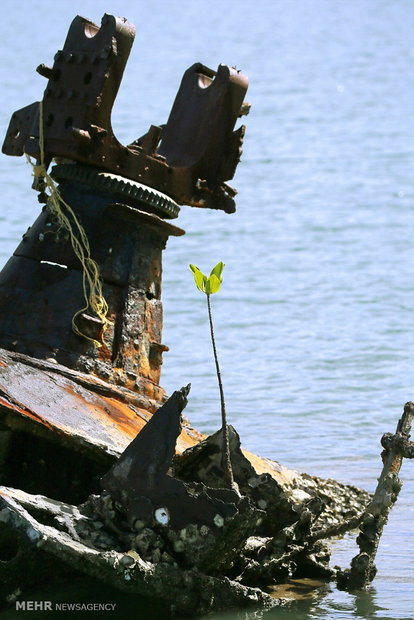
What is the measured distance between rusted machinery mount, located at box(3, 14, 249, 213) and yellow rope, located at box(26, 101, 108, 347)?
6 centimetres

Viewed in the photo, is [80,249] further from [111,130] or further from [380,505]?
[380,505]

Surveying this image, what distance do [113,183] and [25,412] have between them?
1.32 metres

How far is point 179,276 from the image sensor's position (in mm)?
16656

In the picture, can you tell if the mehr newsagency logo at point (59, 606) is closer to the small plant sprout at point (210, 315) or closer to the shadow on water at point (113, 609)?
the shadow on water at point (113, 609)

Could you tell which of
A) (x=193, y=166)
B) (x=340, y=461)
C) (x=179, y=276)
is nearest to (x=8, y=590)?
(x=193, y=166)

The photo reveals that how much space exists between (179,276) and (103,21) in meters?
11.7

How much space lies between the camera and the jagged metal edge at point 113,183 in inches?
197

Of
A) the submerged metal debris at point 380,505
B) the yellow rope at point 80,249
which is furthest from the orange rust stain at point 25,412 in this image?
the submerged metal debris at point 380,505

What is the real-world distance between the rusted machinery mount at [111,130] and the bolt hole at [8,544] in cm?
183

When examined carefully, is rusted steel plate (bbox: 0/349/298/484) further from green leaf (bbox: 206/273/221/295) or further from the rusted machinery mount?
the rusted machinery mount

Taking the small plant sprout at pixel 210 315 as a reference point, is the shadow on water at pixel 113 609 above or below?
below

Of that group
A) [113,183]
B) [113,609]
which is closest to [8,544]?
[113,609]

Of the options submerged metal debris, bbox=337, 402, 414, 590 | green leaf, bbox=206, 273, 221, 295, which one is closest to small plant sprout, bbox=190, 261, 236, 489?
green leaf, bbox=206, 273, 221, 295

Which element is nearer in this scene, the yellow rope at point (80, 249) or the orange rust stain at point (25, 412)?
the orange rust stain at point (25, 412)
